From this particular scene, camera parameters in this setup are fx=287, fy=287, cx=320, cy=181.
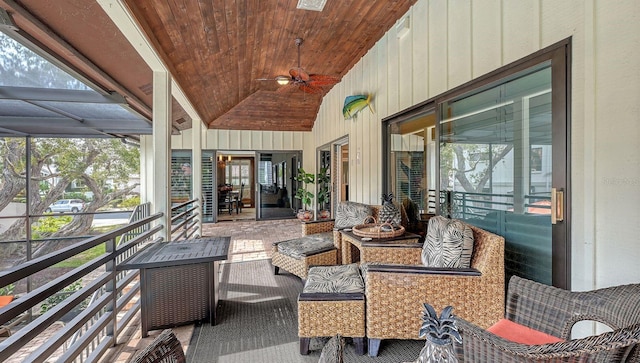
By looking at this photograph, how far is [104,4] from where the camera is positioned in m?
2.23

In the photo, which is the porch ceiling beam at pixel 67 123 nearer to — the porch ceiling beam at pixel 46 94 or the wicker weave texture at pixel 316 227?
the porch ceiling beam at pixel 46 94

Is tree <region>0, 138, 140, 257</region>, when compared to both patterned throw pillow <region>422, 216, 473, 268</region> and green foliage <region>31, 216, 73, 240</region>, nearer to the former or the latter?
green foliage <region>31, 216, 73, 240</region>

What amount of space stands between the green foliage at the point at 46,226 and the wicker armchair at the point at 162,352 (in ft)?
24.0

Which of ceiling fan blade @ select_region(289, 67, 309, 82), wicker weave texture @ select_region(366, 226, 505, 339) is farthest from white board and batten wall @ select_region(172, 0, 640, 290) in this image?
ceiling fan blade @ select_region(289, 67, 309, 82)

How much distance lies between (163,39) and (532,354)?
387cm

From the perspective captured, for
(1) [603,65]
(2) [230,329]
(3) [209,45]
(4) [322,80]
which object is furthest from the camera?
(4) [322,80]

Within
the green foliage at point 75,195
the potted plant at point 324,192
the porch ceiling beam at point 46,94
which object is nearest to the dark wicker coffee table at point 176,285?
the porch ceiling beam at point 46,94

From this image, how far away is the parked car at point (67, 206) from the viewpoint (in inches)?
278

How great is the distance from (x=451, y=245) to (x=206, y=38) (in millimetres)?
3552

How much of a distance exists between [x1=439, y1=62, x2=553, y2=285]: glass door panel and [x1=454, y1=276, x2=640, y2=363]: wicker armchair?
0.63 meters

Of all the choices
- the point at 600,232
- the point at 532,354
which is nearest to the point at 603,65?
the point at 600,232

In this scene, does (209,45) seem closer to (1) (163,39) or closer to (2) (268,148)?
(1) (163,39)

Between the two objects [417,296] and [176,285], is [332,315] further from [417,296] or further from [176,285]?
[176,285]

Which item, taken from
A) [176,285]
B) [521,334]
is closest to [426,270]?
[521,334]
